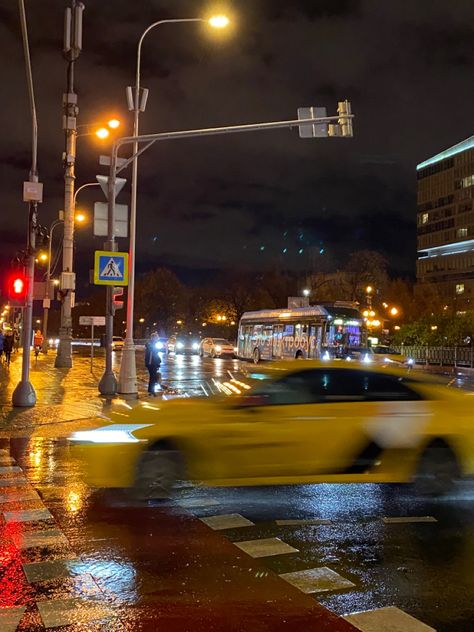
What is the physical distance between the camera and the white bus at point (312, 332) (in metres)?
31.1

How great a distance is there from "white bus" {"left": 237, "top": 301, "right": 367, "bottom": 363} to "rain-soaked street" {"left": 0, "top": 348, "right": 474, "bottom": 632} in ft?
75.3

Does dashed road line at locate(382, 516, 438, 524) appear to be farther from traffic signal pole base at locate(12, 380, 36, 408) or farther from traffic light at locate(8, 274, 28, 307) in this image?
traffic light at locate(8, 274, 28, 307)

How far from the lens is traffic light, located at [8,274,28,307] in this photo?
52.9 ft

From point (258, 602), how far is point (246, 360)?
38706 millimetres

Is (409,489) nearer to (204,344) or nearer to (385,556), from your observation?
(385,556)

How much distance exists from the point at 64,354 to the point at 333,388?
2343 cm

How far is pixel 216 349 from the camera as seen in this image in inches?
1994

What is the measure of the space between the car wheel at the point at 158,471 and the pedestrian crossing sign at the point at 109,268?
10.1m

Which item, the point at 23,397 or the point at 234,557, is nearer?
the point at 234,557

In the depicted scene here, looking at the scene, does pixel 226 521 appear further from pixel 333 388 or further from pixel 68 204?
pixel 68 204

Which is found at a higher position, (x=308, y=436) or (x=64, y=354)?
(x=64, y=354)

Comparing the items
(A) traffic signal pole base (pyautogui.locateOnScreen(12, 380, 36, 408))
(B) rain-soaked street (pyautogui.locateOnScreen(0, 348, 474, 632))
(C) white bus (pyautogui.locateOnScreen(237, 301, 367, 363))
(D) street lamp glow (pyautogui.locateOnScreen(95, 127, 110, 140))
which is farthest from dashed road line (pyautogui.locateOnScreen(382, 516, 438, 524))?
(C) white bus (pyautogui.locateOnScreen(237, 301, 367, 363))

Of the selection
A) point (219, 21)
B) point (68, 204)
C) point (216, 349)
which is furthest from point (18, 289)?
point (216, 349)

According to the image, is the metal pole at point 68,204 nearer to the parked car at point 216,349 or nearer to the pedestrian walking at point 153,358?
the pedestrian walking at point 153,358
